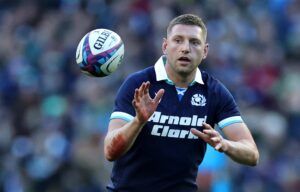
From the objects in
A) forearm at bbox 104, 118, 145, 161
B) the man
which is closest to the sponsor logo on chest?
the man

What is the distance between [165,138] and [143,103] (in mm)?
716

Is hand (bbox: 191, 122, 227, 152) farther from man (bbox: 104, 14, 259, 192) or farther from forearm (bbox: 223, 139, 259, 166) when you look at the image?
man (bbox: 104, 14, 259, 192)

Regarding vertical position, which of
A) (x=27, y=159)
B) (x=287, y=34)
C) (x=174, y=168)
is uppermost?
(x=287, y=34)

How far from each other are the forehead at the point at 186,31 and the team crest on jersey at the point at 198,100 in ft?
1.53

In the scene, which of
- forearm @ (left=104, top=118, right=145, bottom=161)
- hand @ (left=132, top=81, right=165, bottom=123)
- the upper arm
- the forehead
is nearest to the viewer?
hand @ (left=132, top=81, right=165, bottom=123)

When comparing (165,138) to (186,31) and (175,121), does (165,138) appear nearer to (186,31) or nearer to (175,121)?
(175,121)

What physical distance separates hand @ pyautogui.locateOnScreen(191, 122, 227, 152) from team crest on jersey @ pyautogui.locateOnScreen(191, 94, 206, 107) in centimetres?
71

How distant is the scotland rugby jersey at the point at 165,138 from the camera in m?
8.97

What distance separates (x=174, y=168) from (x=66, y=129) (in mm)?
7159

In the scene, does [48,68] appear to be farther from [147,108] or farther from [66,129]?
[147,108]

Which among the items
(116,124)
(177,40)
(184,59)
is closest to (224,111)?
(184,59)

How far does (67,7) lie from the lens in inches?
760

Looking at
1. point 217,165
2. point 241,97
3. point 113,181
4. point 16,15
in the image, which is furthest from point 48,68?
point 113,181

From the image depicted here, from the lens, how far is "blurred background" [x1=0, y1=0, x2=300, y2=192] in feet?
50.5
